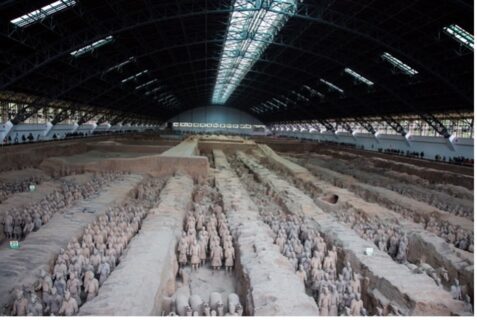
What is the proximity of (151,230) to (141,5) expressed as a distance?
12.4 m

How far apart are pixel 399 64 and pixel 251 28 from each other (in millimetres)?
8730

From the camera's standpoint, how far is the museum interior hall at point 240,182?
6.50 meters

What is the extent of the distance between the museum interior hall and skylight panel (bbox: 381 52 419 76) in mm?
81

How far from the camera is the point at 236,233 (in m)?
9.40

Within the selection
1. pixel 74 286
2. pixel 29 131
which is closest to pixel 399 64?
pixel 74 286

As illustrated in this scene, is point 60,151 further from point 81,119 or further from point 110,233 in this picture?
point 110,233

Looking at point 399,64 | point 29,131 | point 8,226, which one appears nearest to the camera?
point 8,226

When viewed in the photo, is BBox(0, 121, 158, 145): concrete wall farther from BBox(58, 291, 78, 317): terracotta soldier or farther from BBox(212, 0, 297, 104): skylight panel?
BBox(58, 291, 78, 317): terracotta soldier

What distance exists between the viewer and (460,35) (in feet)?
56.3

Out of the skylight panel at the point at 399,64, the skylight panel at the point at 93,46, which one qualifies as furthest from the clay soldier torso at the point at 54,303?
the skylight panel at the point at 399,64

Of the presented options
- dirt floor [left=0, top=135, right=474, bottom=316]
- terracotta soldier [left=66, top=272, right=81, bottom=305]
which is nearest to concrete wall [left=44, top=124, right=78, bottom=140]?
dirt floor [left=0, top=135, right=474, bottom=316]

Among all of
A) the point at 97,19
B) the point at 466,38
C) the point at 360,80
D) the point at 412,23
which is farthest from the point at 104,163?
the point at 360,80

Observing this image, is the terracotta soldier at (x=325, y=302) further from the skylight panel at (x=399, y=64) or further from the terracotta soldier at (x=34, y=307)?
the skylight panel at (x=399, y=64)

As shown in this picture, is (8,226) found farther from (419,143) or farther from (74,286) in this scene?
(419,143)
